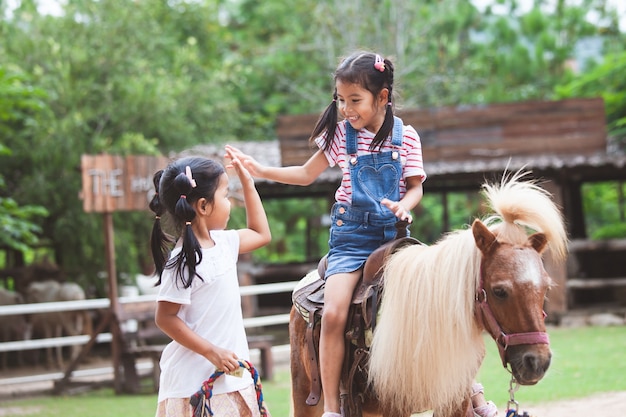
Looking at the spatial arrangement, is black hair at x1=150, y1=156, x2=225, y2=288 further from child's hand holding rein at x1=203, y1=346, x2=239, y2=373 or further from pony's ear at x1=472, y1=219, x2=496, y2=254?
pony's ear at x1=472, y1=219, x2=496, y2=254

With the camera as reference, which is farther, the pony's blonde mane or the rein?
the pony's blonde mane

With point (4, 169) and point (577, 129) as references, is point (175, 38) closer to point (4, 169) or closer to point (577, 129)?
point (4, 169)

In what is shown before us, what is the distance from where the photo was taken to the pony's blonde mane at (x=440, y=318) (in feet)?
11.5

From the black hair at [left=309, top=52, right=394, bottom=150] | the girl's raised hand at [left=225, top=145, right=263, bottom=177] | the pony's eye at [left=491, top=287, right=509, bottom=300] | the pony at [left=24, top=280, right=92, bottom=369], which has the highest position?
the black hair at [left=309, top=52, right=394, bottom=150]

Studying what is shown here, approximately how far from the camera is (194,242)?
3.28 m

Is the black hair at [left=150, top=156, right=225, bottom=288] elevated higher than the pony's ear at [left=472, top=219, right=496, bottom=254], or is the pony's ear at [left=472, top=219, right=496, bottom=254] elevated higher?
the black hair at [left=150, top=156, right=225, bottom=288]

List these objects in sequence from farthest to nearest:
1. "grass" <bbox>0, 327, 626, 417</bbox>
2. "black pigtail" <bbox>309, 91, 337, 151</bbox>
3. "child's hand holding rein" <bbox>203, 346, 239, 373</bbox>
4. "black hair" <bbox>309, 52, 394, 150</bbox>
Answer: "grass" <bbox>0, 327, 626, 417</bbox>
"black pigtail" <bbox>309, 91, 337, 151</bbox>
"black hair" <bbox>309, 52, 394, 150</bbox>
"child's hand holding rein" <bbox>203, 346, 239, 373</bbox>

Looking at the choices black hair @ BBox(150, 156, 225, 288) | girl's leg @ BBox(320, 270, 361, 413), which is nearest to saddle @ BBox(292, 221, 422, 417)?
girl's leg @ BBox(320, 270, 361, 413)

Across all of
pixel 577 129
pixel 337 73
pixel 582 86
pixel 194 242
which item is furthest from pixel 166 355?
pixel 582 86

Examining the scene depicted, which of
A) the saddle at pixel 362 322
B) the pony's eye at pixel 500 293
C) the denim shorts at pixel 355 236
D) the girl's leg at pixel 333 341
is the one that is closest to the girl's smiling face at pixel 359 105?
the denim shorts at pixel 355 236

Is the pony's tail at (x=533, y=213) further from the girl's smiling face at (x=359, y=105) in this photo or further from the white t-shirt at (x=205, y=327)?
the white t-shirt at (x=205, y=327)

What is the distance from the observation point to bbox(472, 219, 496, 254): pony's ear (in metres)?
3.40

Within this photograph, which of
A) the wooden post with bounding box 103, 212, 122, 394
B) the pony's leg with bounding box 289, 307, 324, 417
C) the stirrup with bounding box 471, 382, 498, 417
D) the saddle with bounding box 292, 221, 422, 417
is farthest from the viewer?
the wooden post with bounding box 103, 212, 122, 394

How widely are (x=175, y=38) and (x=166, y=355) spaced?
60.6 feet
